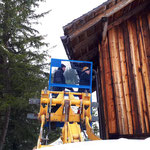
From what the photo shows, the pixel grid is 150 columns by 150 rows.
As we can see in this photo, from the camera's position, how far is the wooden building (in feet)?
20.1

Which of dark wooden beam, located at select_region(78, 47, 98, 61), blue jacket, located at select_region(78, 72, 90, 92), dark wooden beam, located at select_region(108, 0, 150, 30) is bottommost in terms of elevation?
blue jacket, located at select_region(78, 72, 90, 92)

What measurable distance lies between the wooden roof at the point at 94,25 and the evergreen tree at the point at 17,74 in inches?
212

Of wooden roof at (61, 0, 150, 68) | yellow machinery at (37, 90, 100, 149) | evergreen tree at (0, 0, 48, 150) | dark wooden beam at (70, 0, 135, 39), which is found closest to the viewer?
yellow machinery at (37, 90, 100, 149)

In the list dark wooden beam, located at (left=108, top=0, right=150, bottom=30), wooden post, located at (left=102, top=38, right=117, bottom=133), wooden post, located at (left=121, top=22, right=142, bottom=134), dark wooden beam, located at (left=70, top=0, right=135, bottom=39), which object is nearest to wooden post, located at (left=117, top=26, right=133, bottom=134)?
wooden post, located at (left=121, top=22, right=142, bottom=134)

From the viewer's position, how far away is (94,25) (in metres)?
7.03

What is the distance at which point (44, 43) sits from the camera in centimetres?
1614

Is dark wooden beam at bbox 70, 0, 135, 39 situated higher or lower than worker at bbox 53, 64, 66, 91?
higher

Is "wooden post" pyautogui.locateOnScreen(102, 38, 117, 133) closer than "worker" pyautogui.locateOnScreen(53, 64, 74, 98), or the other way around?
"worker" pyautogui.locateOnScreen(53, 64, 74, 98)

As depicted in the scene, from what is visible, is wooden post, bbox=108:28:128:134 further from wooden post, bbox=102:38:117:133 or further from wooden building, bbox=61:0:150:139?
wooden post, bbox=102:38:117:133

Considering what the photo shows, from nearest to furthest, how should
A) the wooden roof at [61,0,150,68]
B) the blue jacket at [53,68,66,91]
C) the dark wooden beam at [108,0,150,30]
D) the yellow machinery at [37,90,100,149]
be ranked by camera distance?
the yellow machinery at [37,90,100,149] → the blue jacket at [53,68,66,91] → the wooden roof at [61,0,150,68] → the dark wooden beam at [108,0,150,30]

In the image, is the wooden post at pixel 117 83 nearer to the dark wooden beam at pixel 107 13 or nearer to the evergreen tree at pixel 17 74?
the dark wooden beam at pixel 107 13

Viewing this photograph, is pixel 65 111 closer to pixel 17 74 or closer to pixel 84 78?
pixel 84 78

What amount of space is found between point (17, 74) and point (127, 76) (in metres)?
8.85

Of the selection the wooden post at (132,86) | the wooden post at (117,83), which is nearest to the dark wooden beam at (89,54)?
the wooden post at (117,83)
